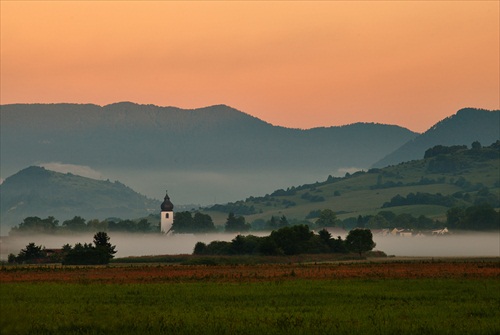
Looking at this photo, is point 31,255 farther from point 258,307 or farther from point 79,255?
point 258,307

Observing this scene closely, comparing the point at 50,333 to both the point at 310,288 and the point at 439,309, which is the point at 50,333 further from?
the point at 310,288

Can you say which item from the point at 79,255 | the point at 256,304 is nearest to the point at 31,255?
the point at 79,255

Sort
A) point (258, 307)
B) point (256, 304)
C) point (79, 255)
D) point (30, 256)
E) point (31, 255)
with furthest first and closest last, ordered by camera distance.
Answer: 1. point (31, 255)
2. point (30, 256)
3. point (79, 255)
4. point (256, 304)
5. point (258, 307)

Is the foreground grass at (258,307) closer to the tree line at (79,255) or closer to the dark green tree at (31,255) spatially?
the tree line at (79,255)

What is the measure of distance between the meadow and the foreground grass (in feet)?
0.22

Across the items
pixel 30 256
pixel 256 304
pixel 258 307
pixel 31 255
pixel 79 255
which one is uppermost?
pixel 31 255

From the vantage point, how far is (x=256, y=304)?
228ft

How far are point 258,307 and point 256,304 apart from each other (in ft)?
9.05

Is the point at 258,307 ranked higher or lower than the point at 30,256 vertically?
lower

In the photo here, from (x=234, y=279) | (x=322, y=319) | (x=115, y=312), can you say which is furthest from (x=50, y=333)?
(x=234, y=279)

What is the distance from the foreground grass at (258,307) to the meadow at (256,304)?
7cm

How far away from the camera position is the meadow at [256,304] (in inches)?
2082

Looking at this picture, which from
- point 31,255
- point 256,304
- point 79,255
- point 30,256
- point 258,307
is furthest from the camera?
point 31,255

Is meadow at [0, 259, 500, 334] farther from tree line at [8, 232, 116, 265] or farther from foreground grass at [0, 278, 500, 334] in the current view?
tree line at [8, 232, 116, 265]
